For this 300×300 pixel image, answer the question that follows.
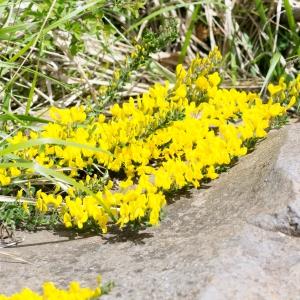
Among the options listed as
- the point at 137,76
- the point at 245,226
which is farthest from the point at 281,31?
the point at 245,226

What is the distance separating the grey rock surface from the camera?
1587 mm

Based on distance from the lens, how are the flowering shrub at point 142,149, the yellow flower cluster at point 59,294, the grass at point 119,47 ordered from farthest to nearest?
the grass at point 119,47 < the flowering shrub at point 142,149 < the yellow flower cluster at point 59,294

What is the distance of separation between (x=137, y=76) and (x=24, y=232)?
1.38 m

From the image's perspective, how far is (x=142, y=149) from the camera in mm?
2229

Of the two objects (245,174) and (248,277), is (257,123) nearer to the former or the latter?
(245,174)

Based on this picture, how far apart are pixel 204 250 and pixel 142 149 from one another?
1.90 ft

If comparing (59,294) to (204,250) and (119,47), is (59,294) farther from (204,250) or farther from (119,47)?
(119,47)

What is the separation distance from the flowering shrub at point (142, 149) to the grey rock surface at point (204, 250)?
2.8 inches

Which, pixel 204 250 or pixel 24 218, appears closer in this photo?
pixel 204 250

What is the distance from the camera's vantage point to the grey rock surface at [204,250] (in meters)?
1.59

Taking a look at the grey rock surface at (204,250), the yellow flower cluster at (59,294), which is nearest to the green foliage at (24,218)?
the grey rock surface at (204,250)

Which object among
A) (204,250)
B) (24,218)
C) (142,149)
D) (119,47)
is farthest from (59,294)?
(119,47)

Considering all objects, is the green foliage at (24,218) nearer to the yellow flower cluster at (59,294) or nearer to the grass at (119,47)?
the grass at (119,47)

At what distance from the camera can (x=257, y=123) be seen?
2.36 meters
